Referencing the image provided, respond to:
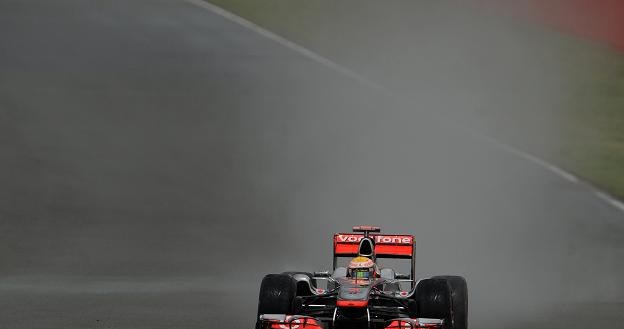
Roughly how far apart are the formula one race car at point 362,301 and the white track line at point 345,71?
31.6 feet

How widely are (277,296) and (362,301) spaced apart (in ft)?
2.91

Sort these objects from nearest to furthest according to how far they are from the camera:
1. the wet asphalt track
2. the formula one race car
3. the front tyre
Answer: the formula one race car → the front tyre → the wet asphalt track

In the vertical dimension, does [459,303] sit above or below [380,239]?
below

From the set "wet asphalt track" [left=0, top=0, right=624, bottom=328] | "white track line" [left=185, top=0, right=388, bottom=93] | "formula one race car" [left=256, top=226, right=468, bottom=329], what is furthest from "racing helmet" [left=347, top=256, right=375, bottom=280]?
"white track line" [left=185, top=0, right=388, bottom=93]

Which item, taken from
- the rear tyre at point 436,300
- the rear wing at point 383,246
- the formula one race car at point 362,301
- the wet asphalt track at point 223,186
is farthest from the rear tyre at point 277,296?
the wet asphalt track at point 223,186

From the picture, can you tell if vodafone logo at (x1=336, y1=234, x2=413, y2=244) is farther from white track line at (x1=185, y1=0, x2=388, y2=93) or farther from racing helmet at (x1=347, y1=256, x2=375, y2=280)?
white track line at (x1=185, y1=0, x2=388, y2=93)

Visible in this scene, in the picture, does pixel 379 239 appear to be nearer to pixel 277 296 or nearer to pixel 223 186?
pixel 277 296

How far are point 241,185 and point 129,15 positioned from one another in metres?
7.45

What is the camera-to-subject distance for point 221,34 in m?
27.3

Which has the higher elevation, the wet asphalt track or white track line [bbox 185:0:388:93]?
white track line [bbox 185:0:388:93]

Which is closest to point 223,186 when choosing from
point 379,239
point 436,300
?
point 379,239

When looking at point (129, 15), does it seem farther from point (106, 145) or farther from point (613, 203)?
point (613, 203)

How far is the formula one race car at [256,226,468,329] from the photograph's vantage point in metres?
11.6

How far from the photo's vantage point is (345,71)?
2695 centimetres
